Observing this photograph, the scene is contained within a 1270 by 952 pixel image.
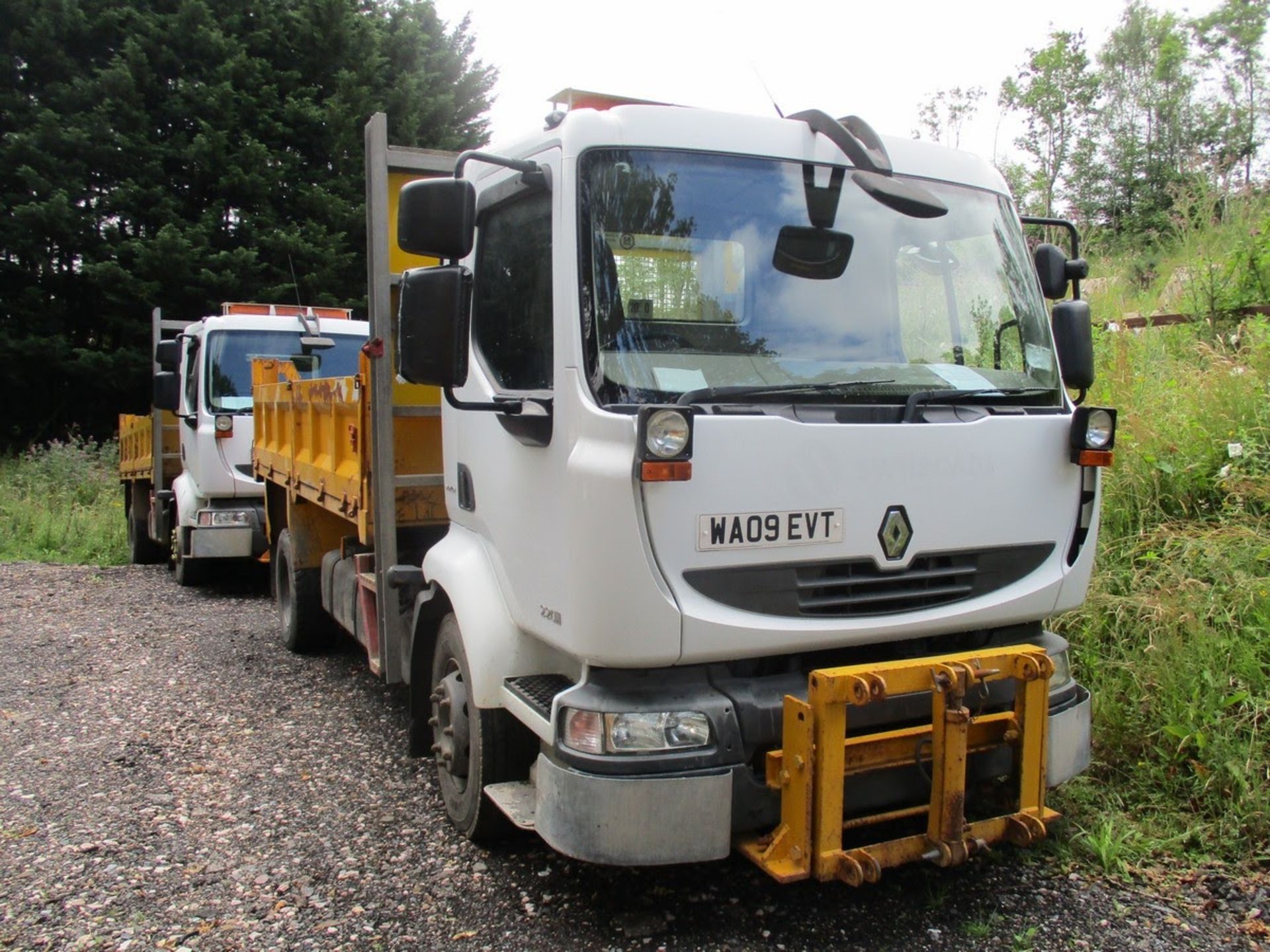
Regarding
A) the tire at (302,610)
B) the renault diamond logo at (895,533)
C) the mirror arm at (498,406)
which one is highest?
the mirror arm at (498,406)

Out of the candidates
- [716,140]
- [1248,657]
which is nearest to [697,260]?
[716,140]

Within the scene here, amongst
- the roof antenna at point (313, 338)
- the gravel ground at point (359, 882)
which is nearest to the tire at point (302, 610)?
the gravel ground at point (359, 882)

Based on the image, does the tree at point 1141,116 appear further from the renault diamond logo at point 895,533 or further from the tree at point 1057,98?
the renault diamond logo at point 895,533

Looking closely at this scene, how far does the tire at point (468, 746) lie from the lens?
Result: 3.49m

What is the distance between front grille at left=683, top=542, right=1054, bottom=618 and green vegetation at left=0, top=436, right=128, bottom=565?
35.2ft

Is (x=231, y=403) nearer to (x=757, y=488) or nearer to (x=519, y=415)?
(x=519, y=415)

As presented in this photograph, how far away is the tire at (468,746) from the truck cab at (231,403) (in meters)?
5.13

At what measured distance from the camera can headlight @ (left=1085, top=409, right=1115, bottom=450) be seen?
328 centimetres

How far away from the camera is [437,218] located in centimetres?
296

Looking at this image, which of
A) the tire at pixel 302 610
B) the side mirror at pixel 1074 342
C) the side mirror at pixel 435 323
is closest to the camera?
the side mirror at pixel 435 323

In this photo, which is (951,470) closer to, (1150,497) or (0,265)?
(1150,497)

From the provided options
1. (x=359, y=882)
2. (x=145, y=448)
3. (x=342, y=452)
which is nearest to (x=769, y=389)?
(x=359, y=882)

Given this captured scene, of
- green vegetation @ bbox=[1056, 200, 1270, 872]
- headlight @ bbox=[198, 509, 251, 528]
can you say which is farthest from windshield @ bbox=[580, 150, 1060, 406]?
headlight @ bbox=[198, 509, 251, 528]

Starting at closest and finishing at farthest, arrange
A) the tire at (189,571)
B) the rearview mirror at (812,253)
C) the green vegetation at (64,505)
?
the rearview mirror at (812,253), the tire at (189,571), the green vegetation at (64,505)
